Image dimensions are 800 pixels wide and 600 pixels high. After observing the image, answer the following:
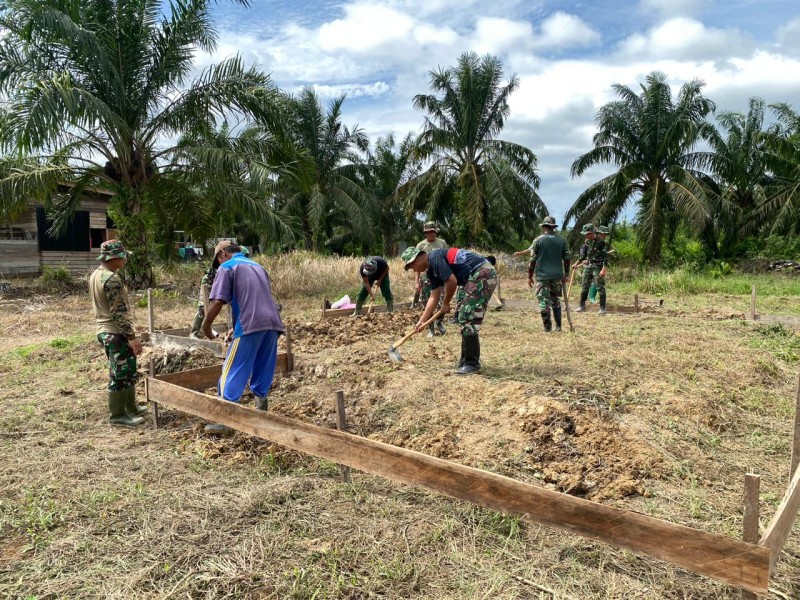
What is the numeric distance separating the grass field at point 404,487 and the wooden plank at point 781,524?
258mm

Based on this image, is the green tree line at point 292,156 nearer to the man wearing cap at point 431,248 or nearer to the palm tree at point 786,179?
the palm tree at point 786,179

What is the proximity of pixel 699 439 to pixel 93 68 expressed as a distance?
1205cm

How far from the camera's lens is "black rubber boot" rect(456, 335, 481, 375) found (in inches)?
218

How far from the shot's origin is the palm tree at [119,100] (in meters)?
9.22

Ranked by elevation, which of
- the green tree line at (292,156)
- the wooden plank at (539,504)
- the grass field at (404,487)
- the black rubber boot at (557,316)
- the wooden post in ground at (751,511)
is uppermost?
the green tree line at (292,156)

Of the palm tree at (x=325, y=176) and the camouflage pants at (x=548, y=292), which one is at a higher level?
the palm tree at (x=325, y=176)

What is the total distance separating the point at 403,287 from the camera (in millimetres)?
15977

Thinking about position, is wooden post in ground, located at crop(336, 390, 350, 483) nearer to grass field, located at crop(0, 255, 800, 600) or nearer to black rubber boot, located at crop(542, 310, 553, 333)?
grass field, located at crop(0, 255, 800, 600)

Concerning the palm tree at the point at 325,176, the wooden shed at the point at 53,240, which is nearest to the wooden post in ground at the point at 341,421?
the wooden shed at the point at 53,240

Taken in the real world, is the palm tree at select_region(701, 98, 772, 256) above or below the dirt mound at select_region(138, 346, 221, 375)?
above

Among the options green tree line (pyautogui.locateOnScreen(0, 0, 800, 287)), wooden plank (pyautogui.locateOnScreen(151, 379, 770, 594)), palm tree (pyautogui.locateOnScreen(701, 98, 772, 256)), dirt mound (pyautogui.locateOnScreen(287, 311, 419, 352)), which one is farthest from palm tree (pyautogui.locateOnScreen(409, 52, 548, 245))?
wooden plank (pyautogui.locateOnScreen(151, 379, 770, 594))

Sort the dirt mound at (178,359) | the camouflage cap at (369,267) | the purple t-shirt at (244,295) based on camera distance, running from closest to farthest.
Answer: the purple t-shirt at (244,295)
the dirt mound at (178,359)
the camouflage cap at (369,267)

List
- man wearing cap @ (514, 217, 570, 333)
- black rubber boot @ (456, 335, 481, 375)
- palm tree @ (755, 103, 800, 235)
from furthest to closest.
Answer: palm tree @ (755, 103, 800, 235)
man wearing cap @ (514, 217, 570, 333)
black rubber boot @ (456, 335, 481, 375)

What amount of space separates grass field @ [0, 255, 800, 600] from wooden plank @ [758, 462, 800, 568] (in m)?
0.26
